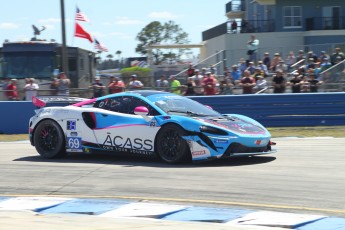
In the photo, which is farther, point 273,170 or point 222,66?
point 222,66

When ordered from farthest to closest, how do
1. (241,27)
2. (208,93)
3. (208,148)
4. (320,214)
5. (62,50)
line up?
1. (241,27)
2. (62,50)
3. (208,93)
4. (208,148)
5. (320,214)

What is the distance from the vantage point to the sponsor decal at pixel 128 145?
37.3 feet

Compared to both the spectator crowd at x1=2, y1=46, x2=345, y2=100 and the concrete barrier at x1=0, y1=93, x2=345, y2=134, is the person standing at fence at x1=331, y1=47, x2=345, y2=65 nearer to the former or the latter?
the spectator crowd at x1=2, y1=46, x2=345, y2=100

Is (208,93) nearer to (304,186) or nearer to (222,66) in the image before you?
(222,66)

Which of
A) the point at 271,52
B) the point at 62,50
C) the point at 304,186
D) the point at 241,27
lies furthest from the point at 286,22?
the point at 304,186

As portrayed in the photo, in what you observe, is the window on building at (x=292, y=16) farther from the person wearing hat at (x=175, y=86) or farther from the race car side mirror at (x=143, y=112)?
the race car side mirror at (x=143, y=112)

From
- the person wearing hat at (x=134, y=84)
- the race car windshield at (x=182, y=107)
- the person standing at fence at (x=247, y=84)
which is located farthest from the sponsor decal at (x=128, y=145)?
the person wearing hat at (x=134, y=84)

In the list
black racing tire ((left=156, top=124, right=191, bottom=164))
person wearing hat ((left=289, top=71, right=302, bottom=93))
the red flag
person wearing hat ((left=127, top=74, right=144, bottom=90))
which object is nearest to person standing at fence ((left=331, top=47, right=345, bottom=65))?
person wearing hat ((left=289, top=71, right=302, bottom=93))

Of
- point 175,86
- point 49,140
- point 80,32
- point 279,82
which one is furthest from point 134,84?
point 49,140

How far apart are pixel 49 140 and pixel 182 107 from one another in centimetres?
258

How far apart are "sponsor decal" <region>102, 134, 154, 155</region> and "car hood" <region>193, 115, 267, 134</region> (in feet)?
3.14

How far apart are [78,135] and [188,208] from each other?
458 centimetres

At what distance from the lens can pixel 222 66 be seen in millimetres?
26703

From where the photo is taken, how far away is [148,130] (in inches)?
445
